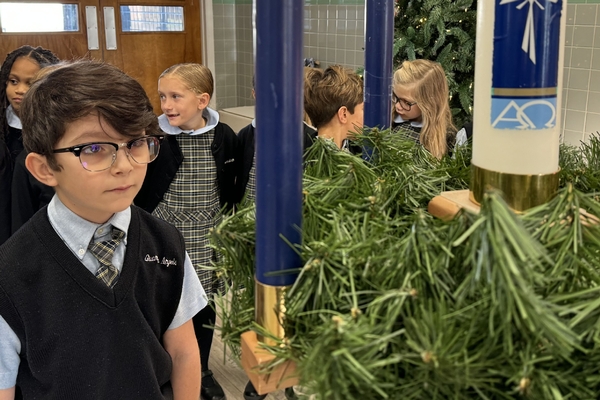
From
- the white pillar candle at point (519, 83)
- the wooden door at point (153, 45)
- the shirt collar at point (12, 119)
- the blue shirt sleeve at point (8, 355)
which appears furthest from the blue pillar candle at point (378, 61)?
the wooden door at point (153, 45)

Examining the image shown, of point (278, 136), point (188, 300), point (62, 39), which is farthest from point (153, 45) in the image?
point (278, 136)

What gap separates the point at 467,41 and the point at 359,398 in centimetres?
304

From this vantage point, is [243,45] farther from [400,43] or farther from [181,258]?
[181,258]

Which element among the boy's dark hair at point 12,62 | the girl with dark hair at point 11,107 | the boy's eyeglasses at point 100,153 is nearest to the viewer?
the boy's eyeglasses at point 100,153

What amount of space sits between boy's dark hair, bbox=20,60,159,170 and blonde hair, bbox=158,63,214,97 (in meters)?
1.31

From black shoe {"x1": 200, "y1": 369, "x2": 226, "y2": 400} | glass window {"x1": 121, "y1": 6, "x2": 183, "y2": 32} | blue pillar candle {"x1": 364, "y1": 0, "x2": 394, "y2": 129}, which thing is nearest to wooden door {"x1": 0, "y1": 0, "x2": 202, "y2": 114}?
glass window {"x1": 121, "y1": 6, "x2": 183, "y2": 32}

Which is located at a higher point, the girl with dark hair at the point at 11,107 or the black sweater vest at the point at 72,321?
the girl with dark hair at the point at 11,107

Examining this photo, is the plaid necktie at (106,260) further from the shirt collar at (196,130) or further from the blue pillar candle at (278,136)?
the shirt collar at (196,130)

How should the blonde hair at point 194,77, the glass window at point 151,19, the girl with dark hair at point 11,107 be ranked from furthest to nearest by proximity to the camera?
the glass window at point 151,19, the blonde hair at point 194,77, the girl with dark hair at point 11,107

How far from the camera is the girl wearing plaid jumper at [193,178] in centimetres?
228

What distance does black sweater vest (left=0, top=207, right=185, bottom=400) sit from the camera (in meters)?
1.02

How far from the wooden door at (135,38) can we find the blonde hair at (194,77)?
2.39 meters

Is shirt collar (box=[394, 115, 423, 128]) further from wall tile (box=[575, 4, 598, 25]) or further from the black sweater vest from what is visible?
the black sweater vest

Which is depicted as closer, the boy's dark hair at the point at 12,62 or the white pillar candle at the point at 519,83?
the white pillar candle at the point at 519,83
